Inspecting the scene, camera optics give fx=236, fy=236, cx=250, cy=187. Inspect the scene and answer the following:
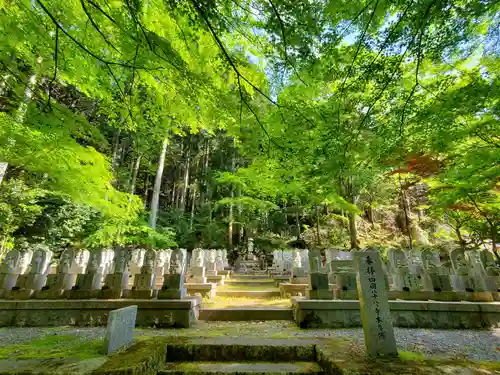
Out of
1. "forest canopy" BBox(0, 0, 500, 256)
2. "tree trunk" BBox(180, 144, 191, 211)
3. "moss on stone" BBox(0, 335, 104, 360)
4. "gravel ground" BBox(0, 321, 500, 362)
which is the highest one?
"tree trunk" BBox(180, 144, 191, 211)

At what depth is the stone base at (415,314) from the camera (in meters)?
4.16

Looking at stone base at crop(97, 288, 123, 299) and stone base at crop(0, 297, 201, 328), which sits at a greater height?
stone base at crop(97, 288, 123, 299)

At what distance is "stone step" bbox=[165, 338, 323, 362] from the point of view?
2.65 metres

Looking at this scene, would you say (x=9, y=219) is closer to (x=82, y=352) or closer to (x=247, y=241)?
(x=82, y=352)

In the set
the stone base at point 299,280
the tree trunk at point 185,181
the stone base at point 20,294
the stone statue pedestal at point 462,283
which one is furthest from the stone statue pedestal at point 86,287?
the tree trunk at point 185,181

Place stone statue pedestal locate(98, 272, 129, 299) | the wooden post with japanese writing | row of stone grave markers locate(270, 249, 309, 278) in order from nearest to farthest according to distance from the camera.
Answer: the wooden post with japanese writing < stone statue pedestal locate(98, 272, 129, 299) < row of stone grave markers locate(270, 249, 309, 278)

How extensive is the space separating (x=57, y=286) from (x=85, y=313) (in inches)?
33.1

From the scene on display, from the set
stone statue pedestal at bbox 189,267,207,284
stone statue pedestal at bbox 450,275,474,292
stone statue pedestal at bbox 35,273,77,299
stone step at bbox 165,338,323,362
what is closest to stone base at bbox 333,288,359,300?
stone step at bbox 165,338,323,362

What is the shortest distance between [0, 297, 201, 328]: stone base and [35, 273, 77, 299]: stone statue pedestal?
0.17m

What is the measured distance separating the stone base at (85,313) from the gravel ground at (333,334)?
0.59 ft

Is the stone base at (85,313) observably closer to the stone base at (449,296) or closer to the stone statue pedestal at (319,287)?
the stone statue pedestal at (319,287)

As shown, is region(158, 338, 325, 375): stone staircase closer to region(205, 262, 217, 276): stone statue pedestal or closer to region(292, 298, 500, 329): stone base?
region(292, 298, 500, 329): stone base

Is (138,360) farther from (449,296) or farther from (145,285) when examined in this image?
(449,296)

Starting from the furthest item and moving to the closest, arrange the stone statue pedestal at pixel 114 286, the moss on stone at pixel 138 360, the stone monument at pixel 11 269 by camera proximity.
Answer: the stone monument at pixel 11 269, the stone statue pedestal at pixel 114 286, the moss on stone at pixel 138 360
